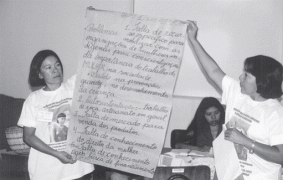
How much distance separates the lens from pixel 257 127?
1.81 metres

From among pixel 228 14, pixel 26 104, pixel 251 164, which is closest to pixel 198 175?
pixel 251 164

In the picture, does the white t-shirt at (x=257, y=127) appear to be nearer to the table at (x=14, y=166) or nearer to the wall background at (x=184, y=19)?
the wall background at (x=184, y=19)

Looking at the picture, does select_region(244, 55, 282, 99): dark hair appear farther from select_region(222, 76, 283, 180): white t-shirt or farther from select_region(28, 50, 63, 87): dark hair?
select_region(28, 50, 63, 87): dark hair

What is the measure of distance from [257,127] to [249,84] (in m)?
0.23

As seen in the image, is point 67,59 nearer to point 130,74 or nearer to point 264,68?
point 130,74

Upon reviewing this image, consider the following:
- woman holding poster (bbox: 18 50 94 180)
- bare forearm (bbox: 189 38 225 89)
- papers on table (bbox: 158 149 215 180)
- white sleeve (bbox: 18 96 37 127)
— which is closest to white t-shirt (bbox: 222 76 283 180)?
bare forearm (bbox: 189 38 225 89)

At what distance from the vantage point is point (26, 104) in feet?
6.95

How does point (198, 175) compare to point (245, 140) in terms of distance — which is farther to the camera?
point (198, 175)

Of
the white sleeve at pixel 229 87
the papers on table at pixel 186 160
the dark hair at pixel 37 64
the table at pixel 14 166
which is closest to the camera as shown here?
the white sleeve at pixel 229 87

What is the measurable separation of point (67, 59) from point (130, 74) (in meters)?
2.83

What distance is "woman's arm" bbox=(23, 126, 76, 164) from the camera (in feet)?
6.71

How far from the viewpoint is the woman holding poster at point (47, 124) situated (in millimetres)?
2074

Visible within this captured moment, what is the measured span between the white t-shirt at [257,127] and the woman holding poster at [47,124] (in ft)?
3.19

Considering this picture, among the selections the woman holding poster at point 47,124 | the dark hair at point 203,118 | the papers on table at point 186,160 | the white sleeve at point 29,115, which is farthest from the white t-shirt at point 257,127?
the dark hair at point 203,118
